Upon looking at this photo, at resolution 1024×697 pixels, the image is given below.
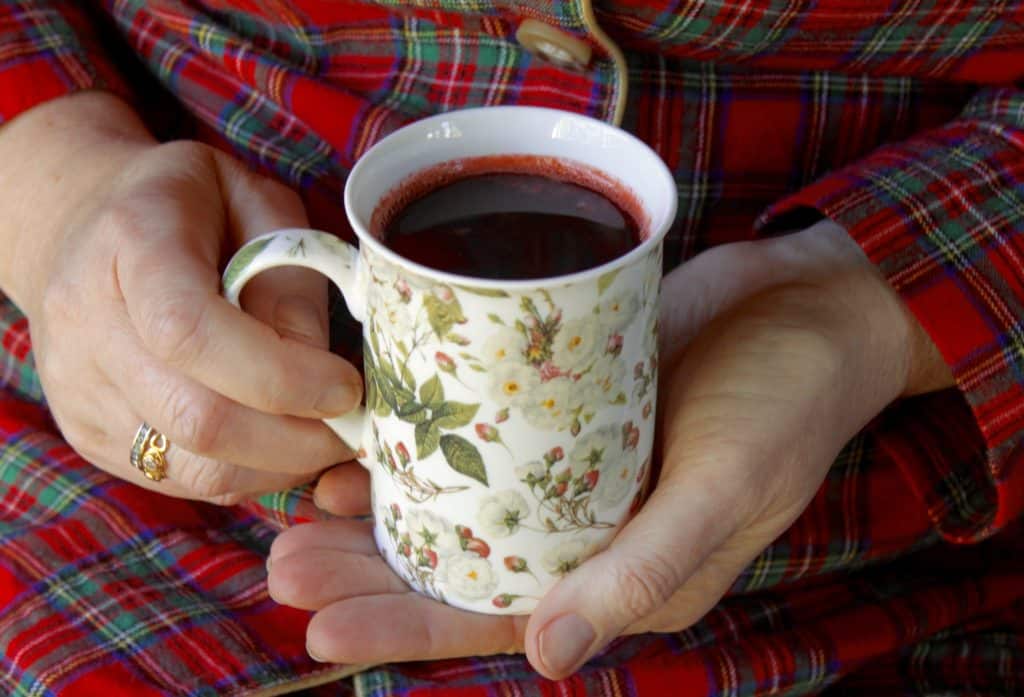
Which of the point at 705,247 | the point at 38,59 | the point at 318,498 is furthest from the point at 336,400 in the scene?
the point at 38,59

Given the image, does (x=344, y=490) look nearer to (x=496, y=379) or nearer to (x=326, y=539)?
(x=326, y=539)

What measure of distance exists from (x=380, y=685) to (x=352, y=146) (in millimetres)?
464

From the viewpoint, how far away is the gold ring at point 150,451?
848mm

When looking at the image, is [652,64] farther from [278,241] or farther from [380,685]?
[380,685]

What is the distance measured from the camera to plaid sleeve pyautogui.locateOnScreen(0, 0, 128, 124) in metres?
1.03

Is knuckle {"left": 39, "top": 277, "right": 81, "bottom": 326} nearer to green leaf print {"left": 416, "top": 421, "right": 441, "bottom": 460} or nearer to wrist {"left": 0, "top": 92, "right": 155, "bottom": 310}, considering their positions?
wrist {"left": 0, "top": 92, "right": 155, "bottom": 310}

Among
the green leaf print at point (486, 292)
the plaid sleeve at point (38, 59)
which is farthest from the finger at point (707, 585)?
the plaid sleeve at point (38, 59)

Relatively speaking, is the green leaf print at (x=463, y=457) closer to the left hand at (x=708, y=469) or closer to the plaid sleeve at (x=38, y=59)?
the left hand at (x=708, y=469)

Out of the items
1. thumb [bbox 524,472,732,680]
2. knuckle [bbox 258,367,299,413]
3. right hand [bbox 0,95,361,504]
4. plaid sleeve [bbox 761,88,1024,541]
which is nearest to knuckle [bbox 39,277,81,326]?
right hand [bbox 0,95,361,504]

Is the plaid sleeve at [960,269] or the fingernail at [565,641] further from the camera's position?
the plaid sleeve at [960,269]

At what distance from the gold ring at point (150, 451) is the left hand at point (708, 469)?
0.36 feet

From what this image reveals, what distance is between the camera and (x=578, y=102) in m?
0.89

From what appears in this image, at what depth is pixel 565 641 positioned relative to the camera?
0.70 m

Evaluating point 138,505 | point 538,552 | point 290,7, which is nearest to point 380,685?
point 538,552
